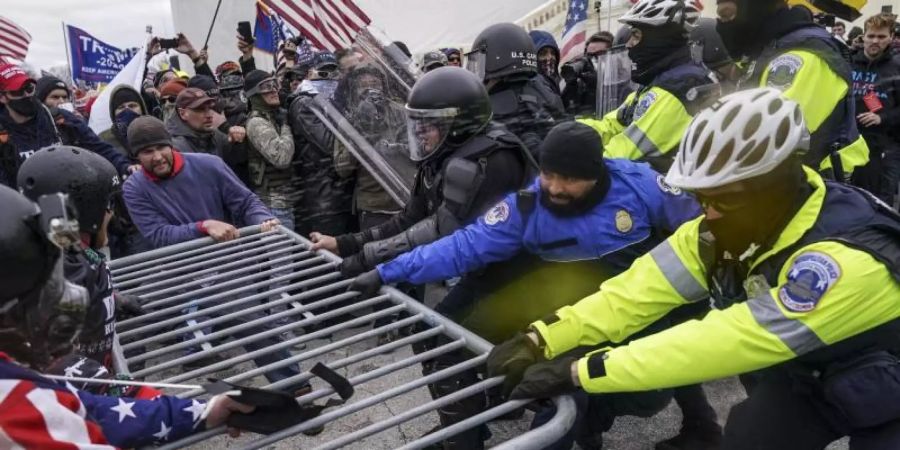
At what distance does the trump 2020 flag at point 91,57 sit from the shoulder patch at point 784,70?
10.8 m

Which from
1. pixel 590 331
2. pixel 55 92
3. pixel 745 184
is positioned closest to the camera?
pixel 745 184

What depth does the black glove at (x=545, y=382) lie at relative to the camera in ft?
5.97

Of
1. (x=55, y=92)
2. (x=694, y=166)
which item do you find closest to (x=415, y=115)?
(x=694, y=166)

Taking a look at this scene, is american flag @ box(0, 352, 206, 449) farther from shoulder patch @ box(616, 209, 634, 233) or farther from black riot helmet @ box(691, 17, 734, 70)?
black riot helmet @ box(691, 17, 734, 70)

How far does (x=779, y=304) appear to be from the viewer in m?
1.77

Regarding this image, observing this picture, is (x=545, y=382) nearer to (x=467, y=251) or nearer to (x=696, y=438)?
(x=467, y=251)

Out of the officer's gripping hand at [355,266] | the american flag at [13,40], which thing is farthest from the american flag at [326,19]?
the american flag at [13,40]

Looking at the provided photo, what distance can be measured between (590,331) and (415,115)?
4.71 ft

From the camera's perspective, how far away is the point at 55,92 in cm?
544

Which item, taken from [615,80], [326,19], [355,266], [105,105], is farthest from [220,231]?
[105,105]

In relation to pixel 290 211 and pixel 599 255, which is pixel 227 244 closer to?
pixel 290 211

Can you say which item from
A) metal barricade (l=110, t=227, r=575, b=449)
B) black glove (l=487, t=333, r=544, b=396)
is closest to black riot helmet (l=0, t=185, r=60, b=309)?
metal barricade (l=110, t=227, r=575, b=449)

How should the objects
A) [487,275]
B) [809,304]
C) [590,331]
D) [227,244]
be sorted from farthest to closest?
[227,244] < [487,275] < [590,331] < [809,304]

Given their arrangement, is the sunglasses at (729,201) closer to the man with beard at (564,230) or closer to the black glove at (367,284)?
the man with beard at (564,230)
